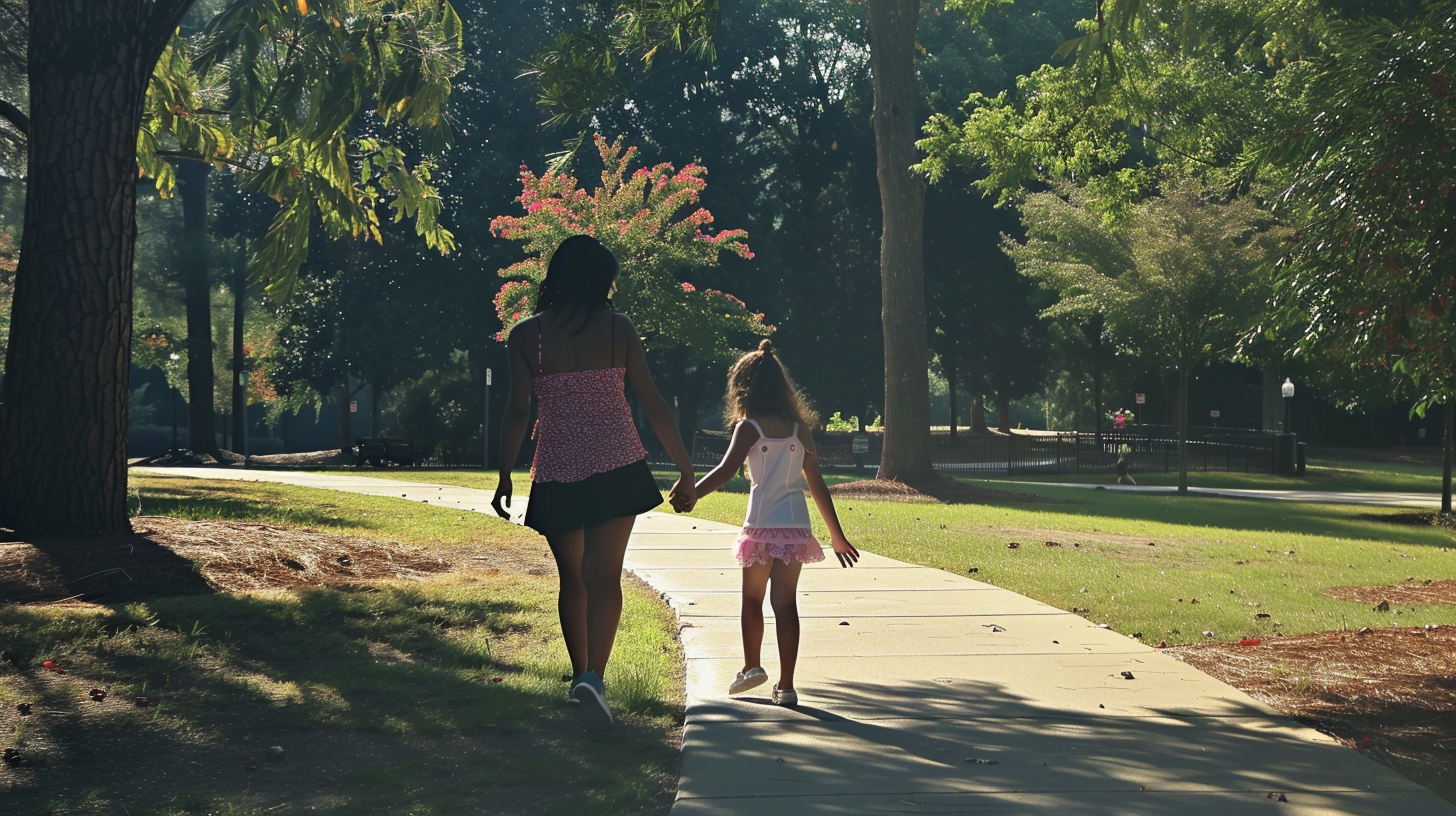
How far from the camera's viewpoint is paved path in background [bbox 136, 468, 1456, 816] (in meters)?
4.55

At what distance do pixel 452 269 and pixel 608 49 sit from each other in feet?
88.3

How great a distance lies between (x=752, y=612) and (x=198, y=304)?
3904 cm

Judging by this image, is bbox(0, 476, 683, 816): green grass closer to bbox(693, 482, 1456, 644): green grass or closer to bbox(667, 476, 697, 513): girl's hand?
bbox(667, 476, 697, 513): girl's hand

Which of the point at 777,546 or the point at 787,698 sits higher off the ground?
the point at 777,546

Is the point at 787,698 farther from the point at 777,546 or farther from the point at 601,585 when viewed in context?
the point at 601,585

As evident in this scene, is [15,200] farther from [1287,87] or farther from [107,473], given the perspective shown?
[1287,87]

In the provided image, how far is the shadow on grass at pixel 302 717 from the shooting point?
4.60 metres

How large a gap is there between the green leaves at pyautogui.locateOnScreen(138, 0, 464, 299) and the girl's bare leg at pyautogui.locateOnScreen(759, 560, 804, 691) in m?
8.63

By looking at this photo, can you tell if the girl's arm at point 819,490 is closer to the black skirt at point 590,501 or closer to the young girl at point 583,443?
the young girl at point 583,443

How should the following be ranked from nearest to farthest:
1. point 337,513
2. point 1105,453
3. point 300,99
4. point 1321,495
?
point 300,99 < point 337,513 < point 1321,495 < point 1105,453

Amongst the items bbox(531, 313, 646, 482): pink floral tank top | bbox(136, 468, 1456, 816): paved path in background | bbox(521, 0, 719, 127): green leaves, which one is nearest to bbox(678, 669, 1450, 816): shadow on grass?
bbox(136, 468, 1456, 816): paved path in background

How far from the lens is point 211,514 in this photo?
13.5m

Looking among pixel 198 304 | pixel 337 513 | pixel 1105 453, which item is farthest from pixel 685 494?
pixel 198 304

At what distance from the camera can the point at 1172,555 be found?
1302 centimetres
